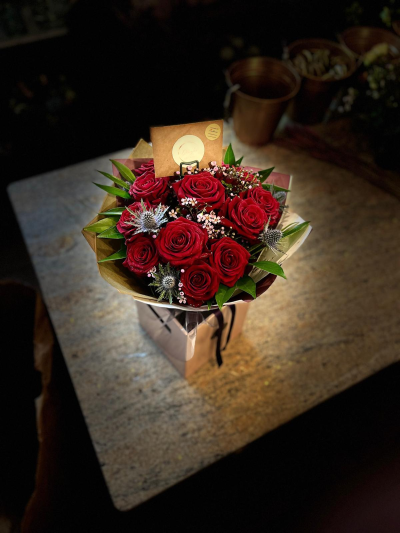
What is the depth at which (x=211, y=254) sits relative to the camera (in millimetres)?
658

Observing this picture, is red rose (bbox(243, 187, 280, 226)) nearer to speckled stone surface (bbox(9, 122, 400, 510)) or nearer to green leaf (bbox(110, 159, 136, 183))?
green leaf (bbox(110, 159, 136, 183))

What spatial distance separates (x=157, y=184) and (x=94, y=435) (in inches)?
26.4

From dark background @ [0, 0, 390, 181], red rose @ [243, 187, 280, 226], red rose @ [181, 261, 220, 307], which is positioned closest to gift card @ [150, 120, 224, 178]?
red rose @ [243, 187, 280, 226]

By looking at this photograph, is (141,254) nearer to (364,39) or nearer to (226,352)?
(226,352)

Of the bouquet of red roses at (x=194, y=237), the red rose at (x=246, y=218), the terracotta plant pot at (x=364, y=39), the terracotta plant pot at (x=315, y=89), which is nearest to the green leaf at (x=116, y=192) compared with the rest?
the bouquet of red roses at (x=194, y=237)

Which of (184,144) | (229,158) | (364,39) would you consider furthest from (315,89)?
(184,144)

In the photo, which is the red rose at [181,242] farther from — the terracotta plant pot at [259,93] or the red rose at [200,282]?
the terracotta plant pot at [259,93]

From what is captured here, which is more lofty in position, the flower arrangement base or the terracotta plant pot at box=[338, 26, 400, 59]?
the terracotta plant pot at box=[338, 26, 400, 59]

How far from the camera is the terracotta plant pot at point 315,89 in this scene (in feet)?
4.97

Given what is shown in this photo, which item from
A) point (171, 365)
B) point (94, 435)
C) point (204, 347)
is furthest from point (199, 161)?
point (94, 435)

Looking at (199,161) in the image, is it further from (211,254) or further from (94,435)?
Result: (94,435)

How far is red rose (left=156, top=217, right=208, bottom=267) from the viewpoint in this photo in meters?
0.62

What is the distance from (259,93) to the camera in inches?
63.4

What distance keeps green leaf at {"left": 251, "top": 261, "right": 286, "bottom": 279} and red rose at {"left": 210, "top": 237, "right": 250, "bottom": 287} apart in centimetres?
5
